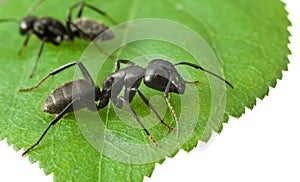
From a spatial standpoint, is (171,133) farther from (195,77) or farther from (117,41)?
(117,41)

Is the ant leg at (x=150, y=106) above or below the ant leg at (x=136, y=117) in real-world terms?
above

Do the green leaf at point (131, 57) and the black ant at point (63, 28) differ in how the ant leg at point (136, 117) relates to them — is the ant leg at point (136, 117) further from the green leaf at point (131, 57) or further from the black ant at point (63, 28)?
the black ant at point (63, 28)

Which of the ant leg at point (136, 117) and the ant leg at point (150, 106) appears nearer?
the ant leg at point (136, 117)

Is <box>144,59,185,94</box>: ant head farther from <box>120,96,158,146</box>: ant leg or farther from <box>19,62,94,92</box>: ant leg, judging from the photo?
<box>19,62,94,92</box>: ant leg

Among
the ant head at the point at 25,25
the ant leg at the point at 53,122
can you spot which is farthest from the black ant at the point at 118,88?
the ant head at the point at 25,25

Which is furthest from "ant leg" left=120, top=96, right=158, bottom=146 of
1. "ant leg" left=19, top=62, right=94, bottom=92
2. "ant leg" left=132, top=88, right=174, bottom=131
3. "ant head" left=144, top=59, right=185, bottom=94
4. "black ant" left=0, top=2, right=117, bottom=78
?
"black ant" left=0, top=2, right=117, bottom=78
